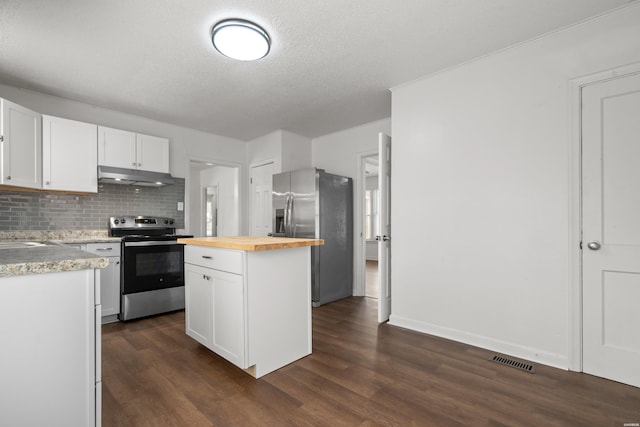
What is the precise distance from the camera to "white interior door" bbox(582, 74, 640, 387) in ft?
6.49

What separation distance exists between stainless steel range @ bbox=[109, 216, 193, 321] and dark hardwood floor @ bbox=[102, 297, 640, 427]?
741mm

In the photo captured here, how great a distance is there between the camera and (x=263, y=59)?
263cm

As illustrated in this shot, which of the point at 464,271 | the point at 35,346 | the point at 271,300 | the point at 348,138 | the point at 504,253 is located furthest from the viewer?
the point at 348,138

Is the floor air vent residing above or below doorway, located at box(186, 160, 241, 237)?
below

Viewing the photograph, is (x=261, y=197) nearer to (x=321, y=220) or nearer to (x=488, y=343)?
(x=321, y=220)

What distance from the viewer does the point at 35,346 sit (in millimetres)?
1063

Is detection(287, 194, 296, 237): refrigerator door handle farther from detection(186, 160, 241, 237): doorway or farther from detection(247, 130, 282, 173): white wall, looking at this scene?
detection(186, 160, 241, 237): doorway

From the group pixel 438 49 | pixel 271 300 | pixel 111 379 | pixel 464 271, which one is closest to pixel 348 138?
pixel 438 49

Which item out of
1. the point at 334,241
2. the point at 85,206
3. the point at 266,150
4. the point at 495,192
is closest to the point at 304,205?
the point at 334,241

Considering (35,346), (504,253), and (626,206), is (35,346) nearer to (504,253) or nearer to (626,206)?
(504,253)

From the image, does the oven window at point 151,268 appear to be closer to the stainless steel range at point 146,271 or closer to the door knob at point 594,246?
the stainless steel range at point 146,271

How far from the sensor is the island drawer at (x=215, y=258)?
205cm

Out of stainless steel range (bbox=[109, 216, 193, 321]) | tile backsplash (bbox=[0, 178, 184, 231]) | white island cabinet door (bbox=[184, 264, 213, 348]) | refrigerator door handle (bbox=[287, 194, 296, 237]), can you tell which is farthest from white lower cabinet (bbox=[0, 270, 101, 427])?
tile backsplash (bbox=[0, 178, 184, 231])

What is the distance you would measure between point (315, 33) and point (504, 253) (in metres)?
2.32
